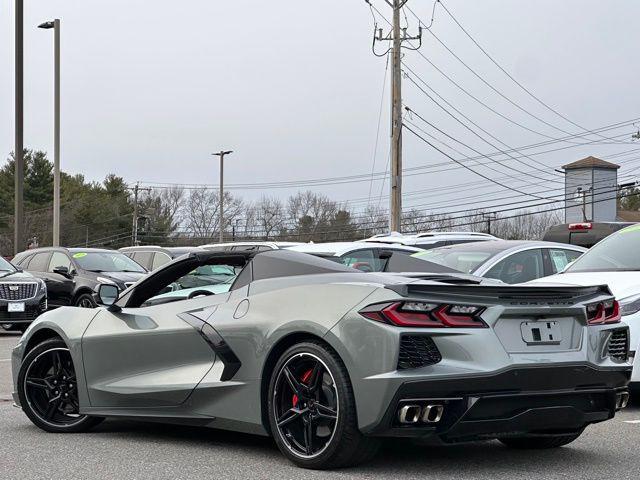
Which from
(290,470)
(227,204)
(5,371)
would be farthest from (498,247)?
(227,204)

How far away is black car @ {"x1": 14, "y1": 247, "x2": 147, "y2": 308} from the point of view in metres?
19.6

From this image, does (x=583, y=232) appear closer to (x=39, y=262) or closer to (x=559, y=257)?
(x=559, y=257)

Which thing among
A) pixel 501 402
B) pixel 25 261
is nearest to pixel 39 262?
pixel 25 261

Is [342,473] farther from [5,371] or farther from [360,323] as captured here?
[5,371]

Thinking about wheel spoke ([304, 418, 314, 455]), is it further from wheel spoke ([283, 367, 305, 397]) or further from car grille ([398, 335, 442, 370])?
car grille ([398, 335, 442, 370])

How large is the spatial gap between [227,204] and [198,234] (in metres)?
4.40

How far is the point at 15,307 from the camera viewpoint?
1730 centimetres

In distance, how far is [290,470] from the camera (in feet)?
17.8

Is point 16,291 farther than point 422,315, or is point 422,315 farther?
point 16,291

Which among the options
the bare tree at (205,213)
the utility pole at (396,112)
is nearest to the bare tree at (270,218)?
the bare tree at (205,213)

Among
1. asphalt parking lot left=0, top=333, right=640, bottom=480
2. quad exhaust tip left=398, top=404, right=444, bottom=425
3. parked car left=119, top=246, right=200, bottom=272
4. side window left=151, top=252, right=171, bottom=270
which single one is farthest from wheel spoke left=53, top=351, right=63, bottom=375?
side window left=151, top=252, right=171, bottom=270

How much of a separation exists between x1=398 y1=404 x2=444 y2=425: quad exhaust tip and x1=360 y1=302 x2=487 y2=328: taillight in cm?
42

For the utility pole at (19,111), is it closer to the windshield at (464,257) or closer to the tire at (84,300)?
the tire at (84,300)

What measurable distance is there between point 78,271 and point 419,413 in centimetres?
1610
